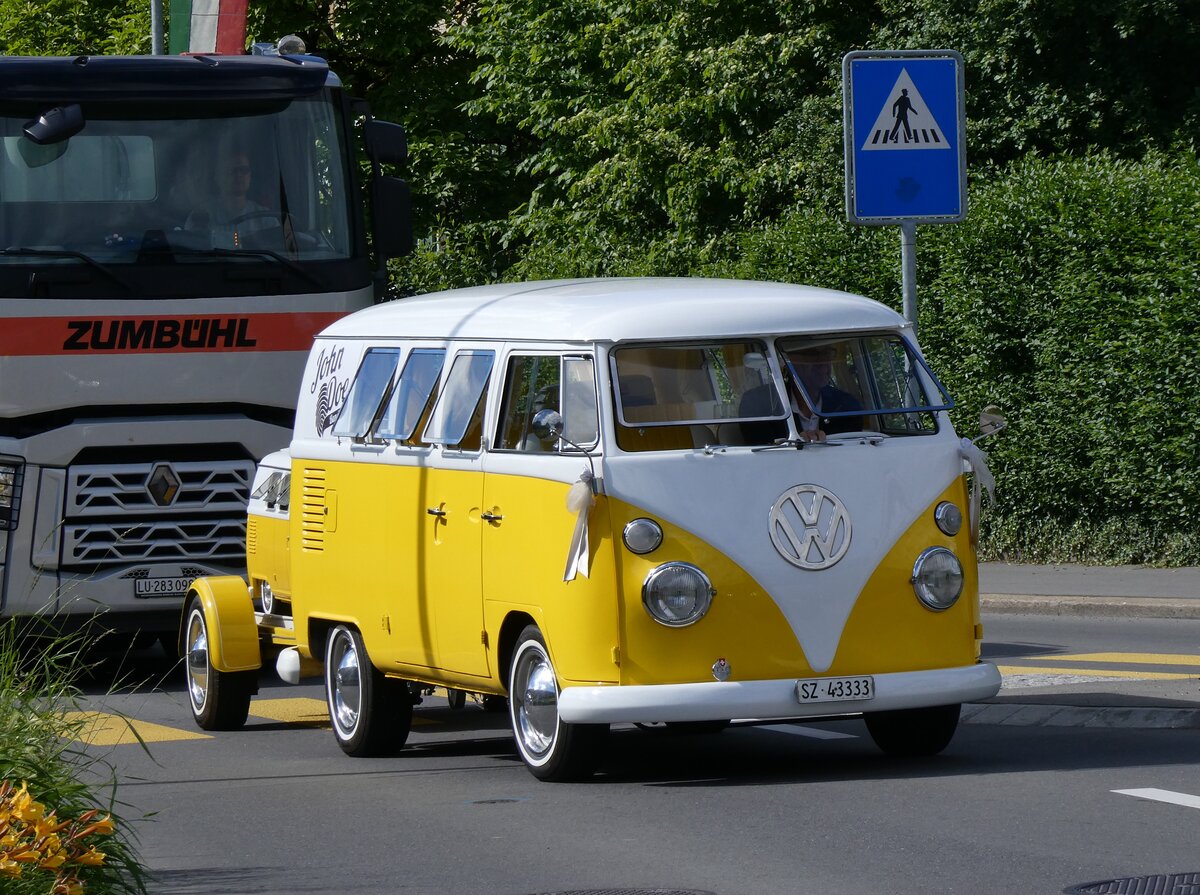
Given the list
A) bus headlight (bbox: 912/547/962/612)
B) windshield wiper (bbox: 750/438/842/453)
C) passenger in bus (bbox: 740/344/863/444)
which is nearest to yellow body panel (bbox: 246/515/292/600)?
passenger in bus (bbox: 740/344/863/444)

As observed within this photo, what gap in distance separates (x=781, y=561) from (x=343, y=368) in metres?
3.30

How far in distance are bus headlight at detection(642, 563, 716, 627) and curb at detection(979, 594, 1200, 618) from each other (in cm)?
792

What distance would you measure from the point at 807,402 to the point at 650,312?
0.80 m

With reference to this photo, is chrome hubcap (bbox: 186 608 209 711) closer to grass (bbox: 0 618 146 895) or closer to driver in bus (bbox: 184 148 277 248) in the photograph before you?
driver in bus (bbox: 184 148 277 248)

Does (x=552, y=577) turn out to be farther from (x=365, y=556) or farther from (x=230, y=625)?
(x=230, y=625)

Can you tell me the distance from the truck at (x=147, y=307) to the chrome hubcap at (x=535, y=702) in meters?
4.75

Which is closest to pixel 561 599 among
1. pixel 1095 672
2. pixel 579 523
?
pixel 579 523

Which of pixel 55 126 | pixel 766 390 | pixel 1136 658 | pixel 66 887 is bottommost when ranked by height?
pixel 1136 658

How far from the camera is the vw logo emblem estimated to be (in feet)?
31.2

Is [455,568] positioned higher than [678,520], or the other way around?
[678,520]

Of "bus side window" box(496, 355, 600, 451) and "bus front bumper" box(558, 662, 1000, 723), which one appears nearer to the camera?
"bus front bumper" box(558, 662, 1000, 723)

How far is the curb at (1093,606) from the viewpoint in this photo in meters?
16.4

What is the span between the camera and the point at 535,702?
9758 mm

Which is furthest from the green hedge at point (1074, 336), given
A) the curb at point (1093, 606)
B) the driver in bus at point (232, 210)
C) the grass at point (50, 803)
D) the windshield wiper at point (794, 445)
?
the grass at point (50, 803)
